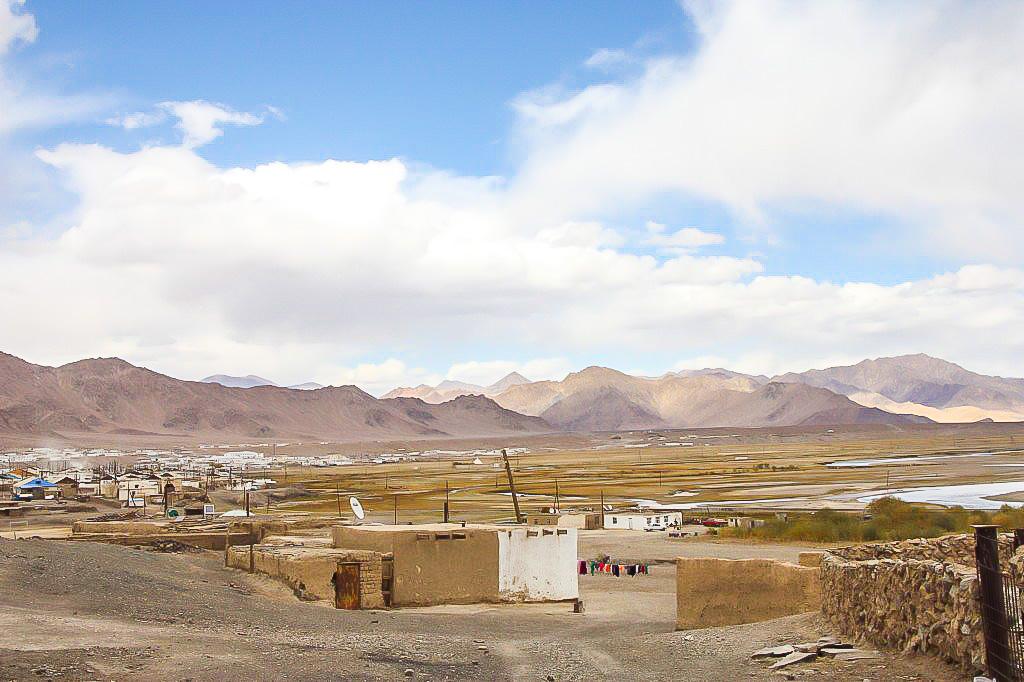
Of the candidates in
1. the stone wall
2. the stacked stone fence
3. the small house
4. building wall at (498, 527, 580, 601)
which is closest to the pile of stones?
the stacked stone fence

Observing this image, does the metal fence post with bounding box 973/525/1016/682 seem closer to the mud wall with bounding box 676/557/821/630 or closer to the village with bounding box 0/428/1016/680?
the village with bounding box 0/428/1016/680

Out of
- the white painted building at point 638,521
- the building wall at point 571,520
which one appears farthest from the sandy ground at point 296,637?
the white painted building at point 638,521

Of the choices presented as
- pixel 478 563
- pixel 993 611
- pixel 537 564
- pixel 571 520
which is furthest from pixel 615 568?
pixel 993 611

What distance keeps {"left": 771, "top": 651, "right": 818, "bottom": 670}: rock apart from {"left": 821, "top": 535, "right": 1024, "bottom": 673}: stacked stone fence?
645 mm

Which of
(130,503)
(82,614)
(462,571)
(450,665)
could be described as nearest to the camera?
(450,665)

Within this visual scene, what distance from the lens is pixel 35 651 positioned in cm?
1179

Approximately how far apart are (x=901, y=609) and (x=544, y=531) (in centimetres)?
1485

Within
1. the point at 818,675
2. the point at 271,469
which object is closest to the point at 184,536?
the point at 818,675

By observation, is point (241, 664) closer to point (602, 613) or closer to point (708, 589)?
point (708, 589)

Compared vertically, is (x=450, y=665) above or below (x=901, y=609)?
below

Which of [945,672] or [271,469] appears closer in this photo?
[945,672]

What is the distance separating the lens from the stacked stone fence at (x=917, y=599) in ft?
31.2

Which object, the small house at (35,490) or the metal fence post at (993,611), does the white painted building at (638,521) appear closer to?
the small house at (35,490)

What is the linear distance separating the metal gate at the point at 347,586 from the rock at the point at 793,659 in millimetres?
12670
